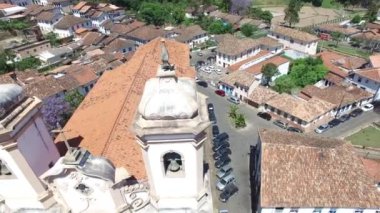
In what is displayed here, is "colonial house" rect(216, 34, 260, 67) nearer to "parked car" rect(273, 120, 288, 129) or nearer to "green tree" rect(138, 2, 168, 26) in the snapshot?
"parked car" rect(273, 120, 288, 129)

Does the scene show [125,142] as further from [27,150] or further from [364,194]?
[364,194]

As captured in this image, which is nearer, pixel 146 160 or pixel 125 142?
pixel 146 160

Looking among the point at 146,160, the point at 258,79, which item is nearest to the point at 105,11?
the point at 258,79

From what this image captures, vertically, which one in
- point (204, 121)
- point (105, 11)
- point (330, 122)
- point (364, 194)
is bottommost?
point (330, 122)

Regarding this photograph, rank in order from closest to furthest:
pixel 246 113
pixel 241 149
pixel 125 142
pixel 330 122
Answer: pixel 125 142 < pixel 241 149 < pixel 330 122 < pixel 246 113

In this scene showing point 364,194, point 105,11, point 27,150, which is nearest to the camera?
point 27,150

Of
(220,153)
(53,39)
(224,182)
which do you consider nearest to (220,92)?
(220,153)

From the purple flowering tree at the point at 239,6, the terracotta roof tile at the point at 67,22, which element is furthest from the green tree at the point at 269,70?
the terracotta roof tile at the point at 67,22

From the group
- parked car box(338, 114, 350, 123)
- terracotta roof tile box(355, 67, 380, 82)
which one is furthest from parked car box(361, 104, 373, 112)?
terracotta roof tile box(355, 67, 380, 82)
